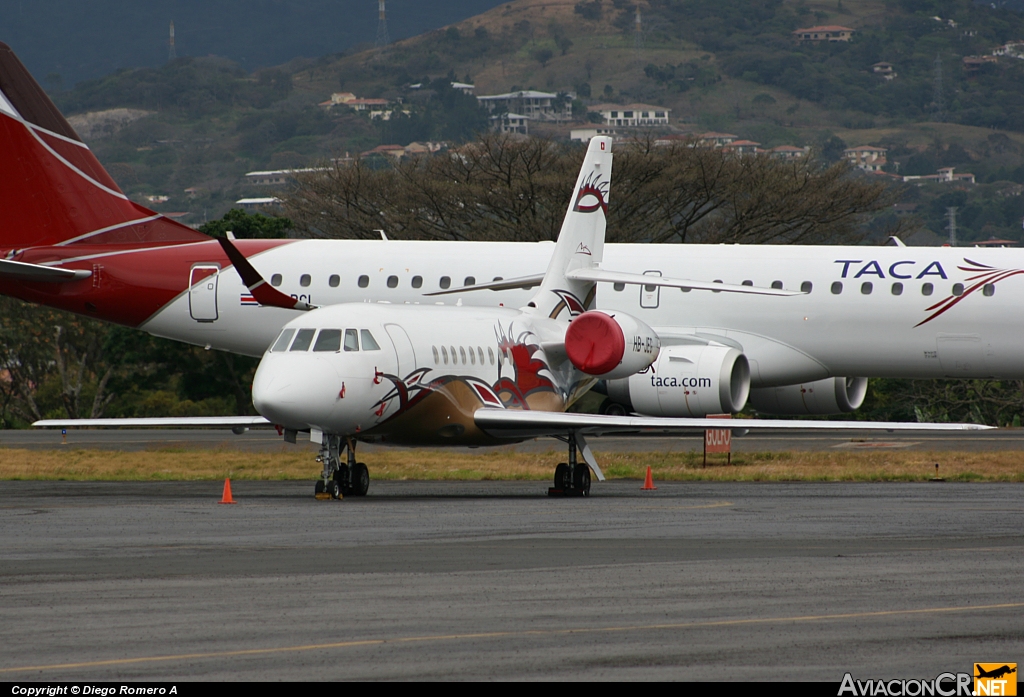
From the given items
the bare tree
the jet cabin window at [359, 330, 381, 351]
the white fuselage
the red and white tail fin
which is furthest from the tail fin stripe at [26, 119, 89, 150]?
the bare tree

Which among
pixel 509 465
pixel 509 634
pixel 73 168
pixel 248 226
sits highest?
pixel 248 226

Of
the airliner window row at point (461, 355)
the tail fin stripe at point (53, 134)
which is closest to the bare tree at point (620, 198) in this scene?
the tail fin stripe at point (53, 134)

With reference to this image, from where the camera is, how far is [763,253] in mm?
34938

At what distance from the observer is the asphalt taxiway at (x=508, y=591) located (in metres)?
8.74

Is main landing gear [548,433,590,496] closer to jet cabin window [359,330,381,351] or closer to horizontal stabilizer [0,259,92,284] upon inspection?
jet cabin window [359,330,381,351]

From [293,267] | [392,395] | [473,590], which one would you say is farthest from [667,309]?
[473,590]

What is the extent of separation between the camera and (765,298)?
34875 mm

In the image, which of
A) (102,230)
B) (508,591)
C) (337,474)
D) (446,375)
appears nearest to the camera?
(508,591)

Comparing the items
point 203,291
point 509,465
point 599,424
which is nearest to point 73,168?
point 203,291

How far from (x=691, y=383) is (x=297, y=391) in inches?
581

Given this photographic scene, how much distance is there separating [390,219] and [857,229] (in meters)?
17.2

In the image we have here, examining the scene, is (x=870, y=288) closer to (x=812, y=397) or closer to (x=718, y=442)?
(x=812, y=397)

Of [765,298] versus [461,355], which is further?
[765,298]

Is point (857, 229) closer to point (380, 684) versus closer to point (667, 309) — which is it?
point (667, 309)
